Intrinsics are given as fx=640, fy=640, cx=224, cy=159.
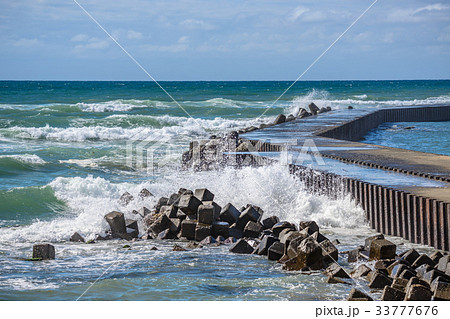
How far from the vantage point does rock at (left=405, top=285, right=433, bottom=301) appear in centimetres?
564

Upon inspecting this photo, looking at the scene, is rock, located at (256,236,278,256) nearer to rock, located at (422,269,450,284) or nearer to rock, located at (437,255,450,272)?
rock, located at (437,255,450,272)

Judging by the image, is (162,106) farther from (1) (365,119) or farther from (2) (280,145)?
(2) (280,145)

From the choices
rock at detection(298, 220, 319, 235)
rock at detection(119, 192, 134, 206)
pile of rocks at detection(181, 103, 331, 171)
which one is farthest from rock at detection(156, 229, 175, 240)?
pile of rocks at detection(181, 103, 331, 171)

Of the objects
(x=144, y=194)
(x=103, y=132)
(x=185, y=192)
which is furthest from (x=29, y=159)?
(x=103, y=132)

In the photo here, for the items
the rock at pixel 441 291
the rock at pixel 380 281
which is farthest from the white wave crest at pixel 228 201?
the rock at pixel 441 291

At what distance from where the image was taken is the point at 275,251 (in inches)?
314

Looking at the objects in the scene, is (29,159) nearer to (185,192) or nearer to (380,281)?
(185,192)

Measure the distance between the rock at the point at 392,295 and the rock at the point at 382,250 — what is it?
1.42 m

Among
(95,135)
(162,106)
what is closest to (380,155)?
(95,135)

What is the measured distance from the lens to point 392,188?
380 inches

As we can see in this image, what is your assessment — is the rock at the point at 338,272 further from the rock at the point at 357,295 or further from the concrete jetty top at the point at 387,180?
the concrete jetty top at the point at 387,180

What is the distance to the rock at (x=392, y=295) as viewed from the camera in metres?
5.79

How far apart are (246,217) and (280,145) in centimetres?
657
